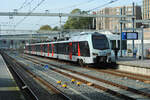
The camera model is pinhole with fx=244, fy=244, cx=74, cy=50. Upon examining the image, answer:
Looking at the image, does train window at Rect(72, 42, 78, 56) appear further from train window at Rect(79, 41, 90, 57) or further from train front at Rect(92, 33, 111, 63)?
train front at Rect(92, 33, 111, 63)

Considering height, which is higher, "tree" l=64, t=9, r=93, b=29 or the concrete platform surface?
"tree" l=64, t=9, r=93, b=29

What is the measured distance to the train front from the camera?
19.0m

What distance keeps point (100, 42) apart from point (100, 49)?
661 mm

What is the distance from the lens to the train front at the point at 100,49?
19.0m

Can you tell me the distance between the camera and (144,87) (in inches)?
443

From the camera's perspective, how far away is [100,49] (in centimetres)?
1927

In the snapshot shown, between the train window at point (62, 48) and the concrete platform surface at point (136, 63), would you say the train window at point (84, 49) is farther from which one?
the train window at point (62, 48)

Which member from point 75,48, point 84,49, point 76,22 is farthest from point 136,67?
point 76,22

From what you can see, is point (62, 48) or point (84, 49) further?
point (62, 48)

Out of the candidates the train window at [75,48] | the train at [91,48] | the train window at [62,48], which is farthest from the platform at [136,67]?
the train window at [62,48]

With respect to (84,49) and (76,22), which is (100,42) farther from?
(76,22)

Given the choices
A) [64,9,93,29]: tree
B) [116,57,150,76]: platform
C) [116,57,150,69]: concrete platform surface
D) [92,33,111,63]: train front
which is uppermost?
[64,9,93,29]: tree

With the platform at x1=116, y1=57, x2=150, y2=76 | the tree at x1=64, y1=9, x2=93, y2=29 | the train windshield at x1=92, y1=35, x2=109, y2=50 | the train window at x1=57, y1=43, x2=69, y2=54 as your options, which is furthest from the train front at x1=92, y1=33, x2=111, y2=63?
the tree at x1=64, y1=9, x2=93, y2=29

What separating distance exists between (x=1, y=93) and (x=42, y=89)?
2.50 meters
